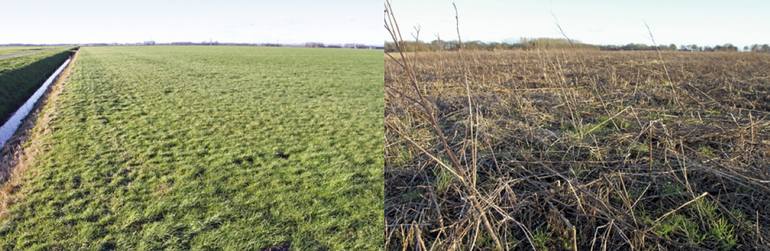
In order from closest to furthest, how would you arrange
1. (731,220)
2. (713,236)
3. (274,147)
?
(713,236)
(731,220)
(274,147)

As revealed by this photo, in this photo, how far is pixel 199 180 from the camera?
4.32m

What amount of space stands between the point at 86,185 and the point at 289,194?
2.64 meters

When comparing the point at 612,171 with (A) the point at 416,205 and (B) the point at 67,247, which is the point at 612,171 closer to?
(A) the point at 416,205

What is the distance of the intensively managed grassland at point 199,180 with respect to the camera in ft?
10.5

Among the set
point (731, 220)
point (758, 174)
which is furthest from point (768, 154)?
point (731, 220)

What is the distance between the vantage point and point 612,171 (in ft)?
8.85

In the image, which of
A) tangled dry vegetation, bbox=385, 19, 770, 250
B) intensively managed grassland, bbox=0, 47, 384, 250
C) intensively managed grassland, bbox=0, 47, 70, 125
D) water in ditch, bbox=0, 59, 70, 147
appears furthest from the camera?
intensively managed grassland, bbox=0, 47, 70, 125

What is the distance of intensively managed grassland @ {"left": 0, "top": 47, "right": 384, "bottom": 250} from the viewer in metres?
3.19

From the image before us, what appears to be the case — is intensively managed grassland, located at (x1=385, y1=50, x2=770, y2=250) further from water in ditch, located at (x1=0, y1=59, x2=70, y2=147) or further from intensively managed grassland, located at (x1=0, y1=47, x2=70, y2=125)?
intensively managed grassland, located at (x1=0, y1=47, x2=70, y2=125)

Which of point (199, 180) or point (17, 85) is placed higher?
point (17, 85)

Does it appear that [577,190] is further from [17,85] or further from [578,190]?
[17,85]

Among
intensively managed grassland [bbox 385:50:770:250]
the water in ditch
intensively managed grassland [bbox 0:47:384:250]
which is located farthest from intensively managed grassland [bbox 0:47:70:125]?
intensively managed grassland [bbox 385:50:770:250]

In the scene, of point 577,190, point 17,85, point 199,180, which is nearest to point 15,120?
point 17,85

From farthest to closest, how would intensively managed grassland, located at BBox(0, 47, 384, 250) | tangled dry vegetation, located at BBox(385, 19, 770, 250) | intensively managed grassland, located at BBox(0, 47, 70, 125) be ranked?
intensively managed grassland, located at BBox(0, 47, 70, 125) → intensively managed grassland, located at BBox(0, 47, 384, 250) → tangled dry vegetation, located at BBox(385, 19, 770, 250)
